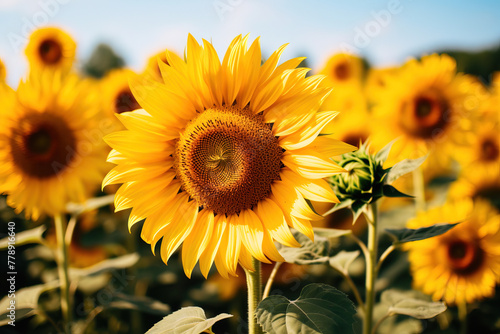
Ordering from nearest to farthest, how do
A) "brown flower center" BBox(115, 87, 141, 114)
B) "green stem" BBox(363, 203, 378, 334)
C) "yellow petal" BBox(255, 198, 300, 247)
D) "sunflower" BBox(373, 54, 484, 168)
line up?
"yellow petal" BBox(255, 198, 300, 247)
"green stem" BBox(363, 203, 378, 334)
"sunflower" BBox(373, 54, 484, 168)
"brown flower center" BBox(115, 87, 141, 114)

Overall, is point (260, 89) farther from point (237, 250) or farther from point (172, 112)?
point (237, 250)

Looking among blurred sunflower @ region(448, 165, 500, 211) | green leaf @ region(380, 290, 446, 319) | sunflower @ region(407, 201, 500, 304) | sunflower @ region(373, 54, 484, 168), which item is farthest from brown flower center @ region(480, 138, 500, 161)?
green leaf @ region(380, 290, 446, 319)

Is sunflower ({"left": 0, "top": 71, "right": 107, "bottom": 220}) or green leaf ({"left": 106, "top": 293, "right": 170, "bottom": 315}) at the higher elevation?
sunflower ({"left": 0, "top": 71, "right": 107, "bottom": 220})

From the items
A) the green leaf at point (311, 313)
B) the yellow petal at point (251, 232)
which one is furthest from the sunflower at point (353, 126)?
the green leaf at point (311, 313)

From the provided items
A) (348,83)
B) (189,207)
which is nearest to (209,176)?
(189,207)

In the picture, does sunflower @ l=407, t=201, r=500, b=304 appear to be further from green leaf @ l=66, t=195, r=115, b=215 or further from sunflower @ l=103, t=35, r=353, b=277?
green leaf @ l=66, t=195, r=115, b=215
